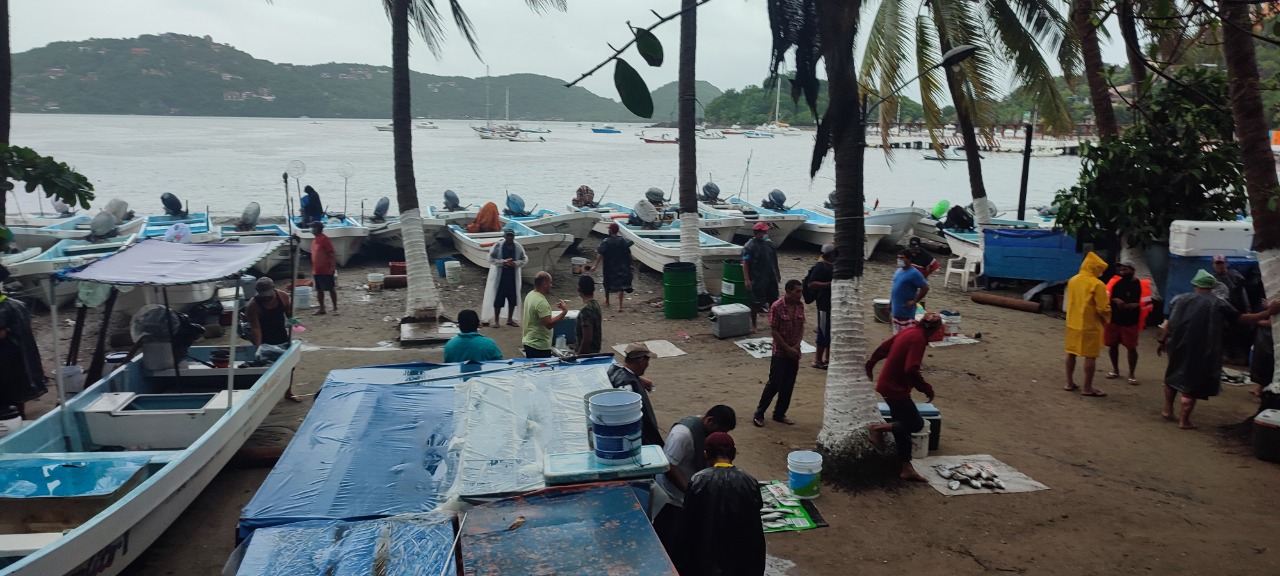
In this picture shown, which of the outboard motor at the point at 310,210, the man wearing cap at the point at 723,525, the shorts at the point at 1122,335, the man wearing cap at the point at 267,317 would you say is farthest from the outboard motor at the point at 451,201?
the man wearing cap at the point at 723,525

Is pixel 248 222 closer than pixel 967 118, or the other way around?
pixel 967 118

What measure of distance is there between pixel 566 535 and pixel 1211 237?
10.7m

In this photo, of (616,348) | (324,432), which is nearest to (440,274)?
(616,348)

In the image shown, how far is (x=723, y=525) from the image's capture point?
181 inches

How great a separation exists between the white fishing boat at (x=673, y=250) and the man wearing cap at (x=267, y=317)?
7620 mm

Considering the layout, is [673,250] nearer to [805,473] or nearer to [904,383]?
[904,383]

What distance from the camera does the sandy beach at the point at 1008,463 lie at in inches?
236

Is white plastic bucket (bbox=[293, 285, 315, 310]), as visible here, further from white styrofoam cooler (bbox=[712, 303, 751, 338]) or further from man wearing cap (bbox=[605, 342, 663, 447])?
man wearing cap (bbox=[605, 342, 663, 447])

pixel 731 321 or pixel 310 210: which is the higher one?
pixel 310 210

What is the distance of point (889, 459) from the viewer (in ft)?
23.3

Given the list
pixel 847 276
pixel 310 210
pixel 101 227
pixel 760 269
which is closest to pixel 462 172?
pixel 310 210

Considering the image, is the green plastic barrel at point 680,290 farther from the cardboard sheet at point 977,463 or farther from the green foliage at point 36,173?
the green foliage at point 36,173

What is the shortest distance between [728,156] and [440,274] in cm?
8207

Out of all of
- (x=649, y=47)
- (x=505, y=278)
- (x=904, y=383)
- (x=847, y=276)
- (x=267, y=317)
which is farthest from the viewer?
(x=505, y=278)
